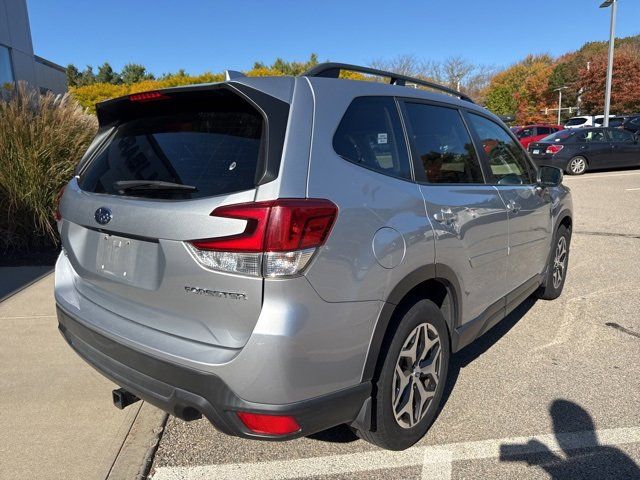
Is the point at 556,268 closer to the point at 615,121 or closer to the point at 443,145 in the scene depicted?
the point at 443,145

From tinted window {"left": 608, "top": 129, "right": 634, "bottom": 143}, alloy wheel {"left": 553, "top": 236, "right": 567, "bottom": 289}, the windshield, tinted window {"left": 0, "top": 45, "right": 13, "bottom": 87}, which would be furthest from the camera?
tinted window {"left": 608, "top": 129, "right": 634, "bottom": 143}

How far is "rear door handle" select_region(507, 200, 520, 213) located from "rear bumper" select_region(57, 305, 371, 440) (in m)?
1.87

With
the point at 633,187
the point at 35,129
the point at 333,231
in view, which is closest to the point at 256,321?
the point at 333,231

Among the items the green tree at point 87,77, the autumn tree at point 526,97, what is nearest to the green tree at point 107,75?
the green tree at point 87,77

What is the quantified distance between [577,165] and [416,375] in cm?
1625

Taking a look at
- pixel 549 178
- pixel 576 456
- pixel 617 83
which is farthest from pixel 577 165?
pixel 617 83

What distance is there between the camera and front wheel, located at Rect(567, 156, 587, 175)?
1631cm

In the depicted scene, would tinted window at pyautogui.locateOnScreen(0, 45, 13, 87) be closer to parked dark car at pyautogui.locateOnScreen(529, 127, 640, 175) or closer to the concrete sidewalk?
the concrete sidewalk

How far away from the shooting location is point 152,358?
83.7 inches

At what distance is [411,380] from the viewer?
259cm

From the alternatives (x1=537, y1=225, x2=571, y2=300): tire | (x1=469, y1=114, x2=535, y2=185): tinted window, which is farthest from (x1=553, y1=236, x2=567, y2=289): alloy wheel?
(x1=469, y1=114, x2=535, y2=185): tinted window

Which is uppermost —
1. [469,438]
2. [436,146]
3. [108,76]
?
[108,76]

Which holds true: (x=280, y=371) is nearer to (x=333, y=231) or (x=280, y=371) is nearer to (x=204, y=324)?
(x=204, y=324)

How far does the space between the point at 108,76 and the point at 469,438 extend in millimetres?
77655
